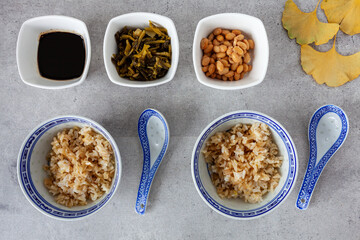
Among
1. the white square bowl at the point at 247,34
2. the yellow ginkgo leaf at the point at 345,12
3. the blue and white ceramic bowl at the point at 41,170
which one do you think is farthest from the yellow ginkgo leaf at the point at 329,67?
the blue and white ceramic bowl at the point at 41,170

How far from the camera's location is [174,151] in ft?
5.03

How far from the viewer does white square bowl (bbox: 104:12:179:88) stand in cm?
133

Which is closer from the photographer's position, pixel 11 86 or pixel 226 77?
pixel 226 77

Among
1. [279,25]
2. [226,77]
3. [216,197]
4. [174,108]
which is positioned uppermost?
[279,25]

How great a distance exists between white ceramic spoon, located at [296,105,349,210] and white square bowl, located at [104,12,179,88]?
0.78 m

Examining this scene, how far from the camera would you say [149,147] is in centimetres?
150

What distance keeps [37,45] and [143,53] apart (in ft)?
1.79

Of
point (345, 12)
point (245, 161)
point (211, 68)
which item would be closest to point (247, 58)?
point (211, 68)

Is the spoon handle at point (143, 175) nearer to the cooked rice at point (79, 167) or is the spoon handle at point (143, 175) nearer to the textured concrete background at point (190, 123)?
the textured concrete background at point (190, 123)

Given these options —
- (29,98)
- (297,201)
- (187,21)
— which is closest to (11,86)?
(29,98)

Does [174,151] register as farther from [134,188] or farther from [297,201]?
[297,201]

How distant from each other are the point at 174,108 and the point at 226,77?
1.04 feet

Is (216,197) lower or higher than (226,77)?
lower

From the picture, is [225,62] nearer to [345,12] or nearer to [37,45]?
[345,12]
